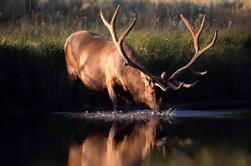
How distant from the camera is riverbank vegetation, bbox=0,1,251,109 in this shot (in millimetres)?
14047

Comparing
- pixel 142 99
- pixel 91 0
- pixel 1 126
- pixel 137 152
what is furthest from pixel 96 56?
pixel 91 0

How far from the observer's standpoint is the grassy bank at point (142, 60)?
45.9 feet

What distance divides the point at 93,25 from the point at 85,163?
34.4 feet

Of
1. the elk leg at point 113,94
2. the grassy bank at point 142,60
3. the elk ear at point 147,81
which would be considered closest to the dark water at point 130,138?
the elk leg at point 113,94

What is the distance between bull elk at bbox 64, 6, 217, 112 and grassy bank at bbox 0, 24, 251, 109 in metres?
0.60

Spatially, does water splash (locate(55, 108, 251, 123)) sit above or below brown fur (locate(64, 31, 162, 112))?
below

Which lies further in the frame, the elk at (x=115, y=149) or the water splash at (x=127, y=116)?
the water splash at (x=127, y=116)

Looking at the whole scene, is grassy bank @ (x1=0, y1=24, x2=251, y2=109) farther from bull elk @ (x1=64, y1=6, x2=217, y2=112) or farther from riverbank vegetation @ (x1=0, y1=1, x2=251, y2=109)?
bull elk @ (x1=64, y1=6, x2=217, y2=112)

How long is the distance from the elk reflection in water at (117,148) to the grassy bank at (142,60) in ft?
10.8

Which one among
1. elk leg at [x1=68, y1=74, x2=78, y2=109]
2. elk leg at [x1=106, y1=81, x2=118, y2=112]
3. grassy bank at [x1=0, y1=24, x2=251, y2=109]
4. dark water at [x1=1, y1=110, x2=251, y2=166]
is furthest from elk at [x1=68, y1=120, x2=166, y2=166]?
grassy bank at [x1=0, y1=24, x2=251, y2=109]

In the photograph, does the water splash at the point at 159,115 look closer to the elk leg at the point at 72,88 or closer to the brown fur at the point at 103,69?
the brown fur at the point at 103,69

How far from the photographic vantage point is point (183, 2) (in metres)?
22.7

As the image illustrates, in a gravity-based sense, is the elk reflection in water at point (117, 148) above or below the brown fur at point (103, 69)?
below

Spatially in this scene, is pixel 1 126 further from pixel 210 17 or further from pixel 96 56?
pixel 210 17
